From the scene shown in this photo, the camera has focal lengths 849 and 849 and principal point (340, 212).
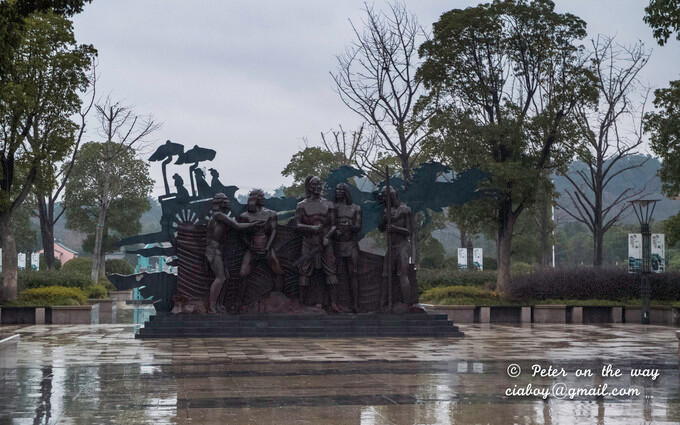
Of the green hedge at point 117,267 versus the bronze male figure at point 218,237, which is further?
the green hedge at point 117,267

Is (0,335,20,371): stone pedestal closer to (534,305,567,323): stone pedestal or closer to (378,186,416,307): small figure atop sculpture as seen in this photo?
(378,186,416,307): small figure atop sculpture

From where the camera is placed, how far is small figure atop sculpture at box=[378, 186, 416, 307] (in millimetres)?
17641

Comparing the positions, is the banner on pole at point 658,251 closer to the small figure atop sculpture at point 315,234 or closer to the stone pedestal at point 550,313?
the stone pedestal at point 550,313

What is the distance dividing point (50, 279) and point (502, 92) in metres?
15.3

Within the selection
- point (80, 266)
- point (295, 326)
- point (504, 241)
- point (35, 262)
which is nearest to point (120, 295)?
point (80, 266)

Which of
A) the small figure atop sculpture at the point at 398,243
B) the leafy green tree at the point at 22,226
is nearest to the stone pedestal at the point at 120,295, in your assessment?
the leafy green tree at the point at 22,226

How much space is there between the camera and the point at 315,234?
56.6ft

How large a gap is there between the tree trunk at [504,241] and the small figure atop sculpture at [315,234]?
30.0 ft

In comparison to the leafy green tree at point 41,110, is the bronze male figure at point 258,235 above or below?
below

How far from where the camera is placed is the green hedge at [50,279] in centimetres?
2678

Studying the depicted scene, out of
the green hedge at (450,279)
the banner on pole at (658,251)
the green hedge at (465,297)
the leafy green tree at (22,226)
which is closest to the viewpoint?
the banner on pole at (658,251)

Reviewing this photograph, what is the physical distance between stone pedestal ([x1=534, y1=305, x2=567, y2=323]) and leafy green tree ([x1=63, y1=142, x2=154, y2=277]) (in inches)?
938

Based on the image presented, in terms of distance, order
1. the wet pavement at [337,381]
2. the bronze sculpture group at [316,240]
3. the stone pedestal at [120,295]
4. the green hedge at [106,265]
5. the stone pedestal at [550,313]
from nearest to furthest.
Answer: the wet pavement at [337,381] → the bronze sculpture group at [316,240] → the stone pedestal at [550,313] → the stone pedestal at [120,295] → the green hedge at [106,265]

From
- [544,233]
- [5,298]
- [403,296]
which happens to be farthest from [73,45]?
[544,233]
